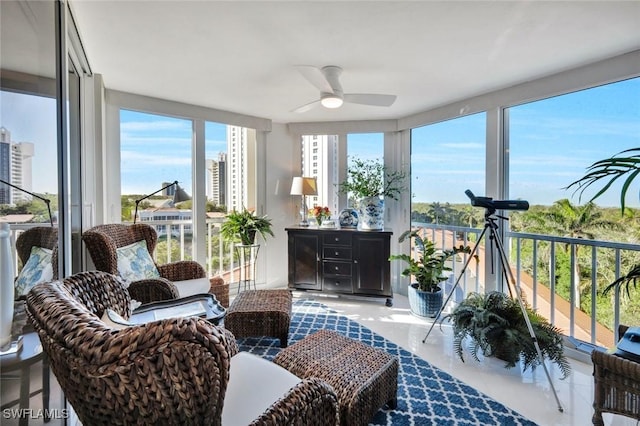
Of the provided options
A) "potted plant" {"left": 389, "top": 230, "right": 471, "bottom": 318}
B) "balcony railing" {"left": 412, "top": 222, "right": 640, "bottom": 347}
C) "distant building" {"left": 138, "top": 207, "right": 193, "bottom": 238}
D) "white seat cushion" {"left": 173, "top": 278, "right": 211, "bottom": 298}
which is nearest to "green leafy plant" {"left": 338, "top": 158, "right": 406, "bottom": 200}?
"potted plant" {"left": 389, "top": 230, "right": 471, "bottom": 318}

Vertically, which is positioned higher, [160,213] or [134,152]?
[134,152]

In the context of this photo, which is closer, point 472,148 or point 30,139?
point 30,139

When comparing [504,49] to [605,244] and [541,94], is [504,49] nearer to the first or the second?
[541,94]

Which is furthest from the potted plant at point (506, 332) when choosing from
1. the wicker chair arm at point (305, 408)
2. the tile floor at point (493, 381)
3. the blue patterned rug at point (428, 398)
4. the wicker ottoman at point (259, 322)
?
the wicker chair arm at point (305, 408)

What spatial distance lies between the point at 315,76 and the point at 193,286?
6.47 ft

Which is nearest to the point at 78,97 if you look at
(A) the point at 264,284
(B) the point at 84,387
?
(B) the point at 84,387

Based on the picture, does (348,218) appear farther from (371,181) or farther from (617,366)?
(617,366)

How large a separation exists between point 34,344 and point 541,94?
3.58 m

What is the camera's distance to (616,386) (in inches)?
61.1

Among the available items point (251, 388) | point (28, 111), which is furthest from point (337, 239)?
point (28, 111)

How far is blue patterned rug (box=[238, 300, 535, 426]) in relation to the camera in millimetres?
1797

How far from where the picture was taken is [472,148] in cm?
333

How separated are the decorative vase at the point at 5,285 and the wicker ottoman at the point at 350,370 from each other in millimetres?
1182

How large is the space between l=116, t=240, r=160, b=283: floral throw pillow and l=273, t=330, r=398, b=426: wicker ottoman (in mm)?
1554
